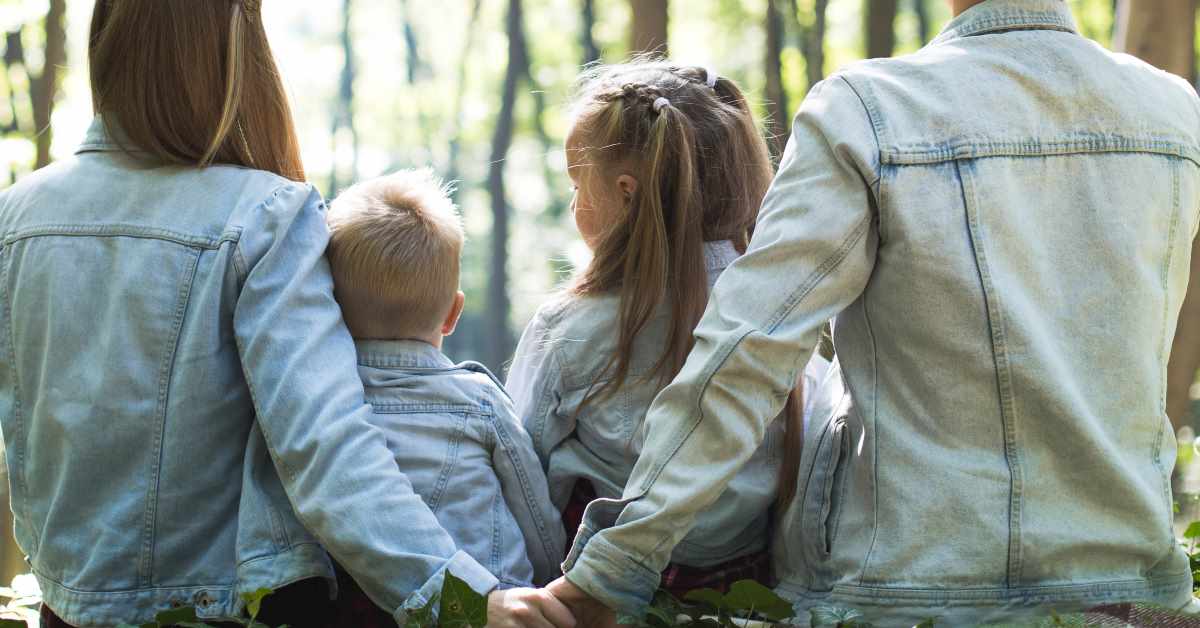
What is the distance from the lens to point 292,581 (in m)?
2.24

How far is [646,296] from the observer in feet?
8.09

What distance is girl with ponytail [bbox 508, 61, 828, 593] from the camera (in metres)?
2.44

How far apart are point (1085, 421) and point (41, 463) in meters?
1.92

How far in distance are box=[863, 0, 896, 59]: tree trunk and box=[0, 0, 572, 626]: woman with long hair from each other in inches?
356

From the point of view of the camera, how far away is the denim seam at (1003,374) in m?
1.95

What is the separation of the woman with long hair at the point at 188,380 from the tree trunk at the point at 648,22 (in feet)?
17.8

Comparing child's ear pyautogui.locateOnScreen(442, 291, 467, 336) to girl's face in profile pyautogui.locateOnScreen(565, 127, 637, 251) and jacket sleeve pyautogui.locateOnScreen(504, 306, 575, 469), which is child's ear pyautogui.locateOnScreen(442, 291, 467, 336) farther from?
girl's face in profile pyautogui.locateOnScreen(565, 127, 637, 251)

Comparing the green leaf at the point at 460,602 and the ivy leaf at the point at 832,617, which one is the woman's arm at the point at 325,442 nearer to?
the green leaf at the point at 460,602

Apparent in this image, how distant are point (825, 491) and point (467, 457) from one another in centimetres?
74

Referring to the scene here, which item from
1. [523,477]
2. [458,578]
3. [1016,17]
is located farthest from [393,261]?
[1016,17]

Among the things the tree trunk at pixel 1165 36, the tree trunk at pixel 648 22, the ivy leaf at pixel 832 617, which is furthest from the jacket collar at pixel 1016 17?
the tree trunk at pixel 648 22

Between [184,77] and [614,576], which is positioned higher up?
[184,77]

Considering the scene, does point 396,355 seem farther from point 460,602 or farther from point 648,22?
point 648,22

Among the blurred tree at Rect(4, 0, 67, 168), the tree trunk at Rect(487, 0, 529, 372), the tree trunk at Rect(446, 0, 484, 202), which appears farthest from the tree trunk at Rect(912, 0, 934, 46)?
the blurred tree at Rect(4, 0, 67, 168)
